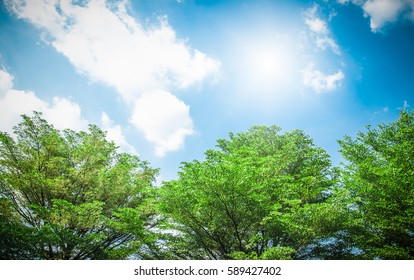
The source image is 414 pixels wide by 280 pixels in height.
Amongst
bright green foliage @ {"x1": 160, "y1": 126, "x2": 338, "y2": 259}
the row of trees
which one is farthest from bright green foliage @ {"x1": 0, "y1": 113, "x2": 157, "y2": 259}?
bright green foliage @ {"x1": 160, "y1": 126, "x2": 338, "y2": 259}

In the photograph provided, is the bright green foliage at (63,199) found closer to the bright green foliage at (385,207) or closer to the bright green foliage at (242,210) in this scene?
the bright green foliage at (242,210)

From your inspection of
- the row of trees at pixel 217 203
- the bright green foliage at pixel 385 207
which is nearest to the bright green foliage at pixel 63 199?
the row of trees at pixel 217 203

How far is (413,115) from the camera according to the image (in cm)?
955

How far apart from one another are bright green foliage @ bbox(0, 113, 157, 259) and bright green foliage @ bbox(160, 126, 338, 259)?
1.59 metres

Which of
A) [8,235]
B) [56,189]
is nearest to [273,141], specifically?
[56,189]

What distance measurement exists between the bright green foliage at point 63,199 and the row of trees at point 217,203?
4cm

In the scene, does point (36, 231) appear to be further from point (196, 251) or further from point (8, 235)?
point (196, 251)

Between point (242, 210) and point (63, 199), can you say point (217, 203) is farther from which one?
point (63, 199)

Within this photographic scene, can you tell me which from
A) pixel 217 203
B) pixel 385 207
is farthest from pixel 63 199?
pixel 385 207

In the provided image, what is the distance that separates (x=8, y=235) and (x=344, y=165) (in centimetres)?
1186

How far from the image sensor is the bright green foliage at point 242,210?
6727 mm

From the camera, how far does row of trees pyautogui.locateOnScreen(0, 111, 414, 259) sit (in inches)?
266

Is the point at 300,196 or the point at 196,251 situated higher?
the point at 300,196

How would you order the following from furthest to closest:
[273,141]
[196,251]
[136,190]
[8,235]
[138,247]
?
1. [273,141]
2. [136,190]
3. [196,251]
4. [138,247]
5. [8,235]
